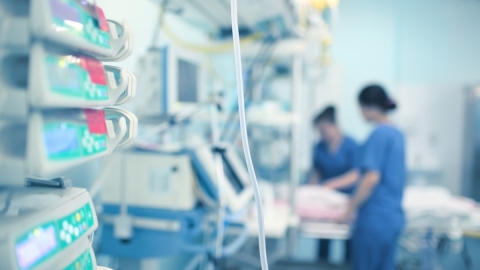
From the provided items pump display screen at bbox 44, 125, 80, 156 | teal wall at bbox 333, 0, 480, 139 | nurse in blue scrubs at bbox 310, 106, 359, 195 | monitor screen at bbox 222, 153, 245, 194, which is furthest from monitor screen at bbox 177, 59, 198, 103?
teal wall at bbox 333, 0, 480, 139

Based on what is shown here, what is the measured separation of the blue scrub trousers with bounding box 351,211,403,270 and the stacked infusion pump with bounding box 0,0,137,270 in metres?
1.92

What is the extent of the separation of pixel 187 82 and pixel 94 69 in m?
1.05

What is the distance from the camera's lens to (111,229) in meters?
1.41

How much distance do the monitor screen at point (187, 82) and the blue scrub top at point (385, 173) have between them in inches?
42.5

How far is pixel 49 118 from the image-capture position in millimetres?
475

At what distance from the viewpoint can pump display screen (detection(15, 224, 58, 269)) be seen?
0.44 meters

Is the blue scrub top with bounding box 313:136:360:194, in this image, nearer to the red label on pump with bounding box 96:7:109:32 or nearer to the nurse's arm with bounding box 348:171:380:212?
the nurse's arm with bounding box 348:171:380:212

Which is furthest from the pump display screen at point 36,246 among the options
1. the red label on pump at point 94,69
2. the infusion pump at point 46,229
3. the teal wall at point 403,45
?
the teal wall at point 403,45

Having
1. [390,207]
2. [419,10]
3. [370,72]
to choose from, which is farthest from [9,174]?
[419,10]

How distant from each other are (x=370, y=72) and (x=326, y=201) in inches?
81.3

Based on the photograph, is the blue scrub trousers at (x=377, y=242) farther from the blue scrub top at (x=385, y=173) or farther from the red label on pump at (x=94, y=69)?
the red label on pump at (x=94, y=69)

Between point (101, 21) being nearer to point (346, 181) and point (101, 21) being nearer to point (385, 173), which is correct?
point (385, 173)

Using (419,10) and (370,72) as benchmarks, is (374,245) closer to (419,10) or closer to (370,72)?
(370,72)

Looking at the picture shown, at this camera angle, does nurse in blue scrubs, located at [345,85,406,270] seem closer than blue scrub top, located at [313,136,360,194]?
Yes
